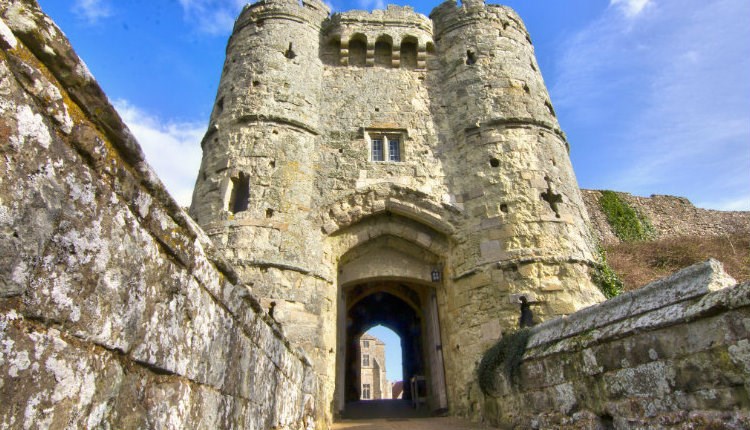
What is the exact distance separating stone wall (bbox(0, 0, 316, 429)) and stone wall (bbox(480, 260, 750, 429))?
3836 millimetres

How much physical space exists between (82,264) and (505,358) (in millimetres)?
6859

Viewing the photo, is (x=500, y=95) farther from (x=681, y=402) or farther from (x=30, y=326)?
(x=30, y=326)

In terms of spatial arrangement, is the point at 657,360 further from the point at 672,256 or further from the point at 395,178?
the point at 672,256

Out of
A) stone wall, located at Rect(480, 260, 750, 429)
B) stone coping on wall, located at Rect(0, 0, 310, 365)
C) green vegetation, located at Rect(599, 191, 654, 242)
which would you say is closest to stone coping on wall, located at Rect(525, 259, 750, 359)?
stone wall, located at Rect(480, 260, 750, 429)

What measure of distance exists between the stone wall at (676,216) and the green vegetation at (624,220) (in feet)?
0.74

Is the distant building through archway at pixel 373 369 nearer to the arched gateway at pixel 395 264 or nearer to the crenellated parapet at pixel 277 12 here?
the arched gateway at pixel 395 264

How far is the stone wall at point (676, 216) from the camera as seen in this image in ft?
58.0

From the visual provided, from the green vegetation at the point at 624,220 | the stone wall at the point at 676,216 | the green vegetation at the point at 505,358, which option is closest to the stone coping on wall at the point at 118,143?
the green vegetation at the point at 505,358

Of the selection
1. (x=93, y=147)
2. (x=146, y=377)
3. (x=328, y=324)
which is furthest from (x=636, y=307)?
(x=328, y=324)

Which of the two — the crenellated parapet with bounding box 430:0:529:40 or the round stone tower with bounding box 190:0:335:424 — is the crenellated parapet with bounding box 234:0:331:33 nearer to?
the round stone tower with bounding box 190:0:335:424

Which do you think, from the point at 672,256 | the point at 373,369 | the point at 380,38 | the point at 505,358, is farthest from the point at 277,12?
the point at 373,369

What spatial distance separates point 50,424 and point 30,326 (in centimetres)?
26

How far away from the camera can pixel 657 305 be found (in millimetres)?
4352

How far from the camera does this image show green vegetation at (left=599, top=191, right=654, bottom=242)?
16.9 m
